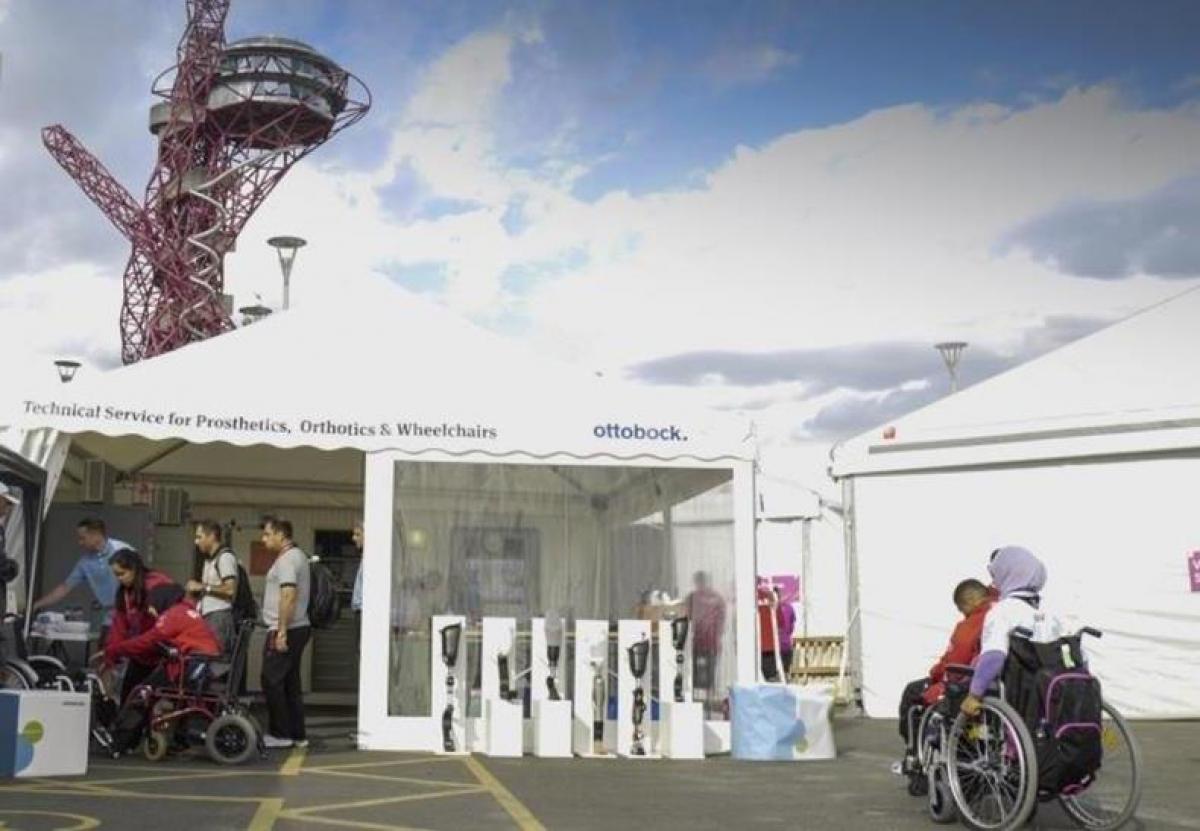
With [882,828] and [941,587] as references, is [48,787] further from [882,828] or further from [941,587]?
[941,587]

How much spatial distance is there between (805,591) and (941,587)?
13.3 ft

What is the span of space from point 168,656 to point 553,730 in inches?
109

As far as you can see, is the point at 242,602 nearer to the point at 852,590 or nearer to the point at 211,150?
the point at 852,590

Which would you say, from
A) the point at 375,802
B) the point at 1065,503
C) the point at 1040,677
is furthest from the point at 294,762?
the point at 1065,503

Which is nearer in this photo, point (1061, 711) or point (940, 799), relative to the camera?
point (1061, 711)

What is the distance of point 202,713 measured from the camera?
8.63 meters

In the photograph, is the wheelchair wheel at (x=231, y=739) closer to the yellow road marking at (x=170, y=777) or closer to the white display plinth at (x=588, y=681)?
the yellow road marking at (x=170, y=777)

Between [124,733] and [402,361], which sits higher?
[402,361]

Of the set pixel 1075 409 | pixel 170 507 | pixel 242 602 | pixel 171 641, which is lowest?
pixel 171 641

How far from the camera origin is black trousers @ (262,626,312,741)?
9.34 metres

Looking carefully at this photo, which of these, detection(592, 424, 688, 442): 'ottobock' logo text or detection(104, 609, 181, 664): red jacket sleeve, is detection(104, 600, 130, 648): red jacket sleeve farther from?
detection(592, 424, 688, 442): 'ottobock' logo text

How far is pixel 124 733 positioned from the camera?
28.8ft

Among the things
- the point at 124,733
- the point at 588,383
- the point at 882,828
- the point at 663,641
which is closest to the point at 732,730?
the point at 663,641

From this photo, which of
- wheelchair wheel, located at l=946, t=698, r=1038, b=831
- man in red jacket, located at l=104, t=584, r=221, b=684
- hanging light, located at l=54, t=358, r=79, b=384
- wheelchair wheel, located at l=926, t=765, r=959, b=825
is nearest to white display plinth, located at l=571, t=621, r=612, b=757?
man in red jacket, located at l=104, t=584, r=221, b=684
